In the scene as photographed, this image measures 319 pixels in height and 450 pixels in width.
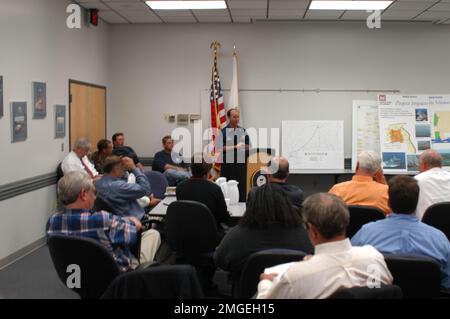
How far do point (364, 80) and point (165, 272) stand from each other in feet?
22.1

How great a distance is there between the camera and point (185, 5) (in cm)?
655

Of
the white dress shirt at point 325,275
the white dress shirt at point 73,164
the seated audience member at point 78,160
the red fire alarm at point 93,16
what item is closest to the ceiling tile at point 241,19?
the red fire alarm at point 93,16

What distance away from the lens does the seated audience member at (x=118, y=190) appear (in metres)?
3.58

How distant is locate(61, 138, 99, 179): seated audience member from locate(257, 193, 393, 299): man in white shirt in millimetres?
4089

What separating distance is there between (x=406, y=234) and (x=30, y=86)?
427cm

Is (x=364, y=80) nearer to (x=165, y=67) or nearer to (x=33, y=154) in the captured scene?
(x=165, y=67)

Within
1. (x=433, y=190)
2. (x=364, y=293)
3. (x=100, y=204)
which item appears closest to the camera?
(x=364, y=293)

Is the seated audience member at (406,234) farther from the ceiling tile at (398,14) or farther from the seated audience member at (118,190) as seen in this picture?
the ceiling tile at (398,14)

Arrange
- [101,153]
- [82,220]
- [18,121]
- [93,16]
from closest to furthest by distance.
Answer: [82,220]
[18,121]
[101,153]
[93,16]

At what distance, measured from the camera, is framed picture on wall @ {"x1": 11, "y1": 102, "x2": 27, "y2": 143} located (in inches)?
187

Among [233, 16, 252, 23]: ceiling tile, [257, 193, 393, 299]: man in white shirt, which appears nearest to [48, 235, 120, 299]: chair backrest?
[257, 193, 393, 299]: man in white shirt

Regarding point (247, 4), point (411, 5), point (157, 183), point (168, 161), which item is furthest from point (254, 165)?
point (411, 5)

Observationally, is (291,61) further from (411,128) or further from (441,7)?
(441,7)

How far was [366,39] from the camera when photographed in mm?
7691
